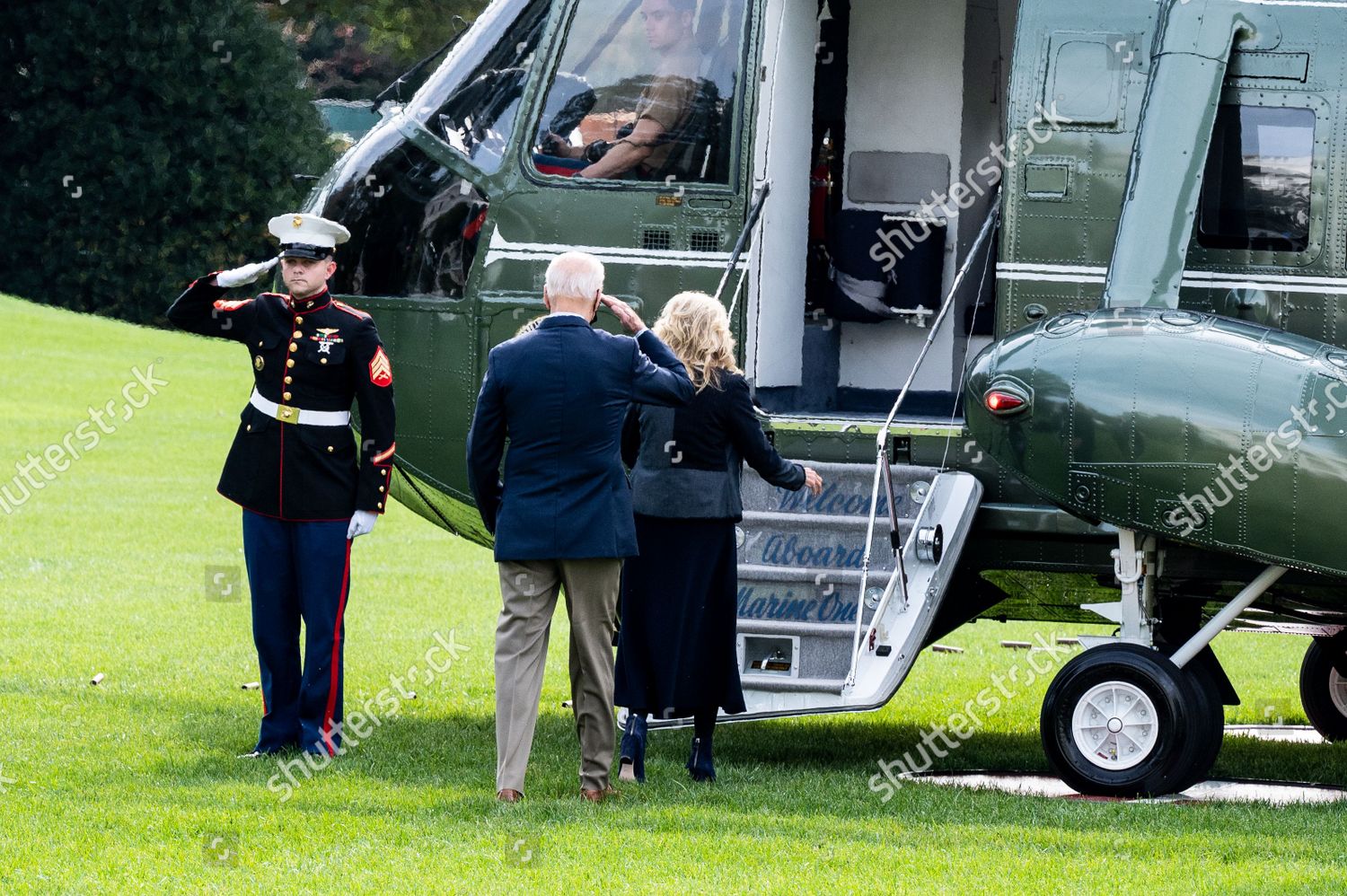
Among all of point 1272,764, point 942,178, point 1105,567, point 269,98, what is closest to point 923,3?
point 942,178

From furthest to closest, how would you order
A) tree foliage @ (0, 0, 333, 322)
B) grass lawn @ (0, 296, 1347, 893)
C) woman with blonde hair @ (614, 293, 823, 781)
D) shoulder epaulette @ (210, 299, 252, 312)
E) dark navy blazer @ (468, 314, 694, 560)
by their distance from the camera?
tree foliage @ (0, 0, 333, 322), shoulder epaulette @ (210, 299, 252, 312), woman with blonde hair @ (614, 293, 823, 781), dark navy blazer @ (468, 314, 694, 560), grass lawn @ (0, 296, 1347, 893)

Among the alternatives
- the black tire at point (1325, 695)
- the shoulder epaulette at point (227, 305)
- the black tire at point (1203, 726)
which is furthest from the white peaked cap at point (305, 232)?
the black tire at point (1325, 695)

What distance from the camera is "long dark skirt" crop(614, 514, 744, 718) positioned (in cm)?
646

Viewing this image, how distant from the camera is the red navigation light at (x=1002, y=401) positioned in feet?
21.4

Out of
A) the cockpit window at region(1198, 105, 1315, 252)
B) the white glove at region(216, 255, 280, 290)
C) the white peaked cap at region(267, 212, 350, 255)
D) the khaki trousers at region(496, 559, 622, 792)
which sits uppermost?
the cockpit window at region(1198, 105, 1315, 252)

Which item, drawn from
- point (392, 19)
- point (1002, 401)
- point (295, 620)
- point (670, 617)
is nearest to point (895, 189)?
point (1002, 401)

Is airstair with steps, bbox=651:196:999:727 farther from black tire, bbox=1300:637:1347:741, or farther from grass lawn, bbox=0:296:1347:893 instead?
black tire, bbox=1300:637:1347:741

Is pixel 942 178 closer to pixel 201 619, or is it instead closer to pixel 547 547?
pixel 547 547

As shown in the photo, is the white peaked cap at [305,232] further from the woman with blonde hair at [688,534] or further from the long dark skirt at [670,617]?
the long dark skirt at [670,617]

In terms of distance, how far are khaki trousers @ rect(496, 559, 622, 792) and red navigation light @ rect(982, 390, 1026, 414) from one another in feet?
4.65

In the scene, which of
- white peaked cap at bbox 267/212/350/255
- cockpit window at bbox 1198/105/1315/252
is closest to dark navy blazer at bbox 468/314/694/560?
white peaked cap at bbox 267/212/350/255

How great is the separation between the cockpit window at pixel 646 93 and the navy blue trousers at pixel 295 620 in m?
1.80

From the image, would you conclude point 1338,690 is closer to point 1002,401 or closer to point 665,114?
point 1002,401

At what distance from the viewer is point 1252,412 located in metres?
6.25
